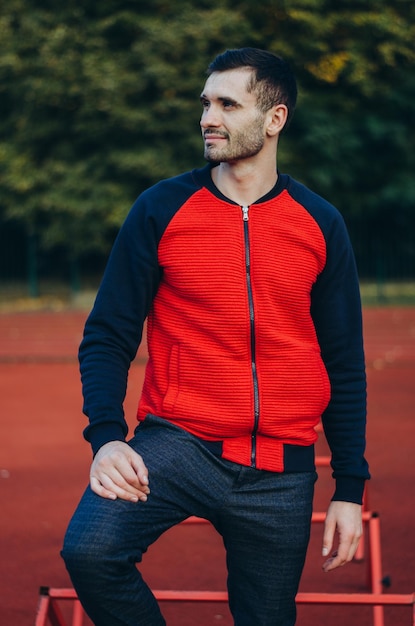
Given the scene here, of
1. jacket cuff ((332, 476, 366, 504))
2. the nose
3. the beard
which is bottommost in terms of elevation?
jacket cuff ((332, 476, 366, 504))

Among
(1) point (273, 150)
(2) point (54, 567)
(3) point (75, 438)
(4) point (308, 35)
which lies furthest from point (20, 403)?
(4) point (308, 35)

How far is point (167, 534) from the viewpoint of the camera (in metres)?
6.06

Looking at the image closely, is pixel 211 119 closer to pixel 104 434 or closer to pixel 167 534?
pixel 104 434

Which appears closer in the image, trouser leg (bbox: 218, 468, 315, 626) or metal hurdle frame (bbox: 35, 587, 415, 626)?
trouser leg (bbox: 218, 468, 315, 626)

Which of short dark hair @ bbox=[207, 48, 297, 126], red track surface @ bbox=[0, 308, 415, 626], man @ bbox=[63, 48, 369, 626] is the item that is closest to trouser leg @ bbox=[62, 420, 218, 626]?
man @ bbox=[63, 48, 369, 626]

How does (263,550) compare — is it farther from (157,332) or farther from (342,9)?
(342,9)

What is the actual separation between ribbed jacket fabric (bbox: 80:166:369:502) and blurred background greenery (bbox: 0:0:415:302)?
19.9 meters

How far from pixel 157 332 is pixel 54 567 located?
2.84 metres

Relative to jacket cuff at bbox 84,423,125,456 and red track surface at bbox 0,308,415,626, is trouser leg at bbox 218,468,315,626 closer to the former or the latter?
jacket cuff at bbox 84,423,125,456

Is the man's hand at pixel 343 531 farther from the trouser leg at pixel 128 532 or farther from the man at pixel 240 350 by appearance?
the trouser leg at pixel 128 532

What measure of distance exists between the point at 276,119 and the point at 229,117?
0.55 ft

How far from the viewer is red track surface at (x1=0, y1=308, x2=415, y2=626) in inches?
193

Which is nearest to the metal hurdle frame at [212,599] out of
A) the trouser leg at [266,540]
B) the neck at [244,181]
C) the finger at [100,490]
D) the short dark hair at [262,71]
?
the trouser leg at [266,540]

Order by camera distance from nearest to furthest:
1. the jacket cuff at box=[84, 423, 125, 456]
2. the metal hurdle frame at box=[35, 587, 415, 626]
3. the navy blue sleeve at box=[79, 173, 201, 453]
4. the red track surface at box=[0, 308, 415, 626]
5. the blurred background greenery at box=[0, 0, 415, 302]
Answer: the jacket cuff at box=[84, 423, 125, 456] < the navy blue sleeve at box=[79, 173, 201, 453] < the metal hurdle frame at box=[35, 587, 415, 626] < the red track surface at box=[0, 308, 415, 626] < the blurred background greenery at box=[0, 0, 415, 302]
